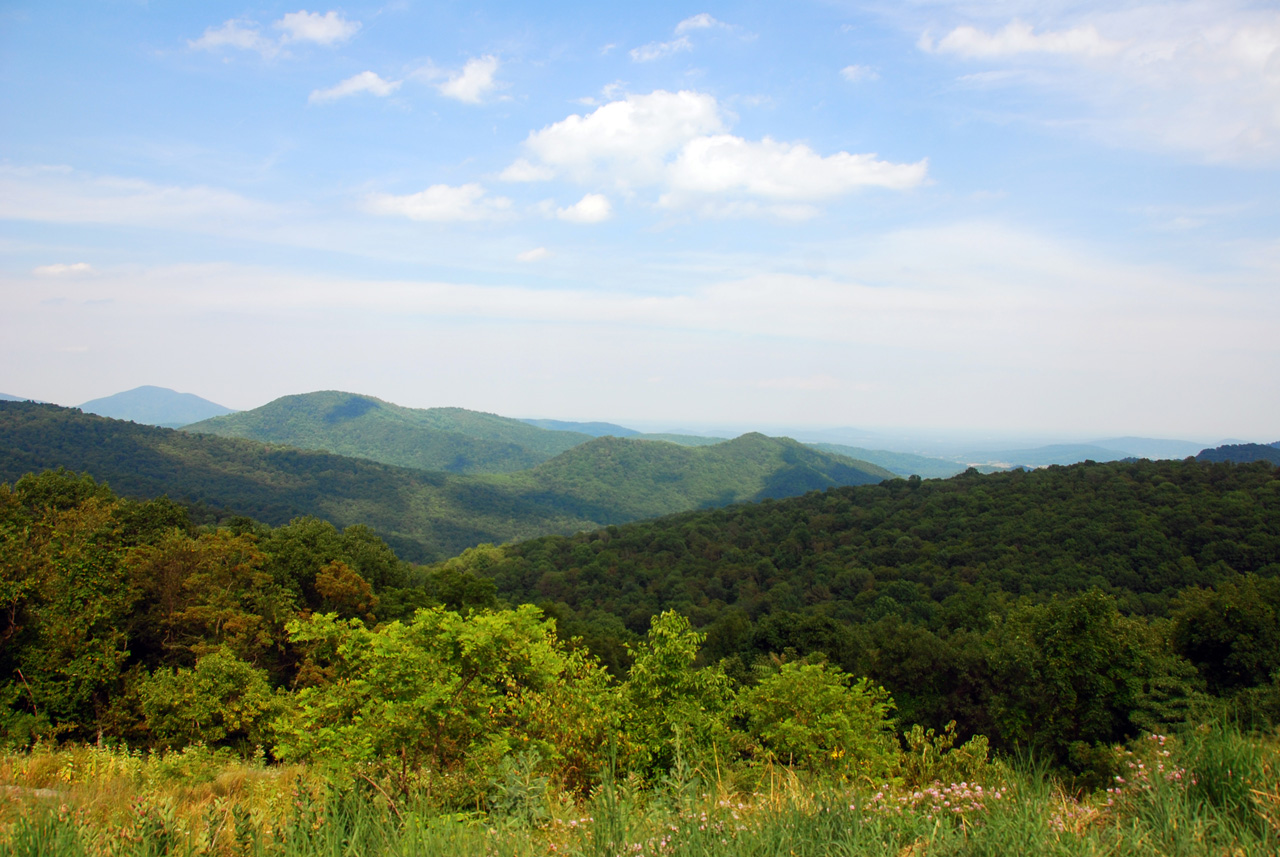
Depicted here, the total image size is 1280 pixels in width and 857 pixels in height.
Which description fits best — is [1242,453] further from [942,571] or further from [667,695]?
[667,695]

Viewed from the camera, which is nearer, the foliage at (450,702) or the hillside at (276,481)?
the foliage at (450,702)

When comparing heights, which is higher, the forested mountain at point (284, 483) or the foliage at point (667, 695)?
the foliage at point (667, 695)

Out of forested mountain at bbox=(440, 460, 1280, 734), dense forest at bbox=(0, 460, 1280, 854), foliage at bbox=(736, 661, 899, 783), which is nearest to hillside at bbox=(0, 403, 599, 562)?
forested mountain at bbox=(440, 460, 1280, 734)

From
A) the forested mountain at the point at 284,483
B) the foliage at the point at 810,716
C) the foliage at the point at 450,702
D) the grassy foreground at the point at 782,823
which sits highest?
the grassy foreground at the point at 782,823

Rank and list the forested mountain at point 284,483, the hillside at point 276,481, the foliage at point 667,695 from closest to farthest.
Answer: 1. the foliage at point 667,695
2. the hillside at point 276,481
3. the forested mountain at point 284,483

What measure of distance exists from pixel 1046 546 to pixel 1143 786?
54.9 metres

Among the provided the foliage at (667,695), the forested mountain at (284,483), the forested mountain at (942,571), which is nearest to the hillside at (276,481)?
the forested mountain at (284,483)

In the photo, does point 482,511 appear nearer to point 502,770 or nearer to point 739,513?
point 739,513

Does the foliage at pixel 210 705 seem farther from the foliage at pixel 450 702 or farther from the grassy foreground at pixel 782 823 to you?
the grassy foreground at pixel 782 823

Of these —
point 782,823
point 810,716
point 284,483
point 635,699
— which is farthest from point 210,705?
point 284,483

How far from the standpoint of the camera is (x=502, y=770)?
171 inches

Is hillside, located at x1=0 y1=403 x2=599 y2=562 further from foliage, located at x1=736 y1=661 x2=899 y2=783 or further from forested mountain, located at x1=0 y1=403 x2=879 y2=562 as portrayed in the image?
foliage, located at x1=736 y1=661 x2=899 y2=783

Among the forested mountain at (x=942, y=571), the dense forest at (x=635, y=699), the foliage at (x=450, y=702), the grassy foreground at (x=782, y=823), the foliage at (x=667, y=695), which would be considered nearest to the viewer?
the grassy foreground at (x=782, y=823)

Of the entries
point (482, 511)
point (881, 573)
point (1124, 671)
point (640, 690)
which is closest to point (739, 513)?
point (881, 573)
